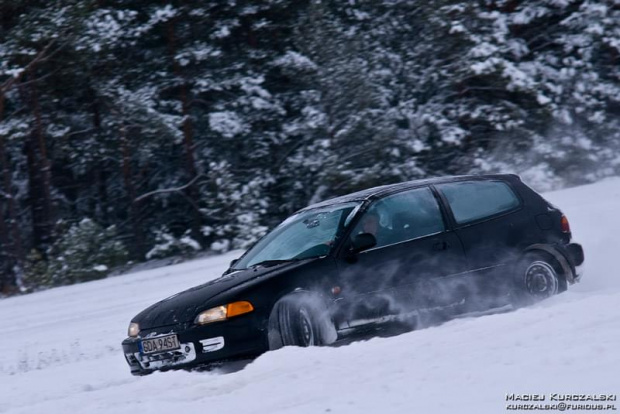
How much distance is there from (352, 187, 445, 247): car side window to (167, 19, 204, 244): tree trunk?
50.5 ft

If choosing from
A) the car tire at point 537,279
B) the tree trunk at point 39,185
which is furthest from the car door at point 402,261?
the tree trunk at point 39,185

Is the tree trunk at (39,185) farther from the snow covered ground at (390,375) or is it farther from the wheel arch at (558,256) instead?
the wheel arch at (558,256)

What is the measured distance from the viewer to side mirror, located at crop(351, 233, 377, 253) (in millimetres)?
7723

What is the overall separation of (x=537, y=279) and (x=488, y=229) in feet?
2.42

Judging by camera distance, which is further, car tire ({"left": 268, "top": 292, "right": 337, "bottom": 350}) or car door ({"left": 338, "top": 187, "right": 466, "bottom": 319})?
car door ({"left": 338, "top": 187, "right": 466, "bottom": 319})

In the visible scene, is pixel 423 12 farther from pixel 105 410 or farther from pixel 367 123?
pixel 105 410

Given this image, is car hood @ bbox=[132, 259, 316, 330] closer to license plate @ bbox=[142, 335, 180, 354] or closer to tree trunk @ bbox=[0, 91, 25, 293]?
license plate @ bbox=[142, 335, 180, 354]

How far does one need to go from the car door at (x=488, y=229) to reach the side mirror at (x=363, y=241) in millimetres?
1129

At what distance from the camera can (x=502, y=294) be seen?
8617 mm

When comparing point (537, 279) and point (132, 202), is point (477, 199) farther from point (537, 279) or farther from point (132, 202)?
point (132, 202)

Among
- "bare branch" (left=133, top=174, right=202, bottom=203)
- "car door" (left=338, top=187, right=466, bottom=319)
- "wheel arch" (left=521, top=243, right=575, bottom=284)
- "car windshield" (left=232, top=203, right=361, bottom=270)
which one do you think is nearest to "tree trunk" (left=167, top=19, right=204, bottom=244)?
"bare branch" (left=133, top=174, right=202, bottom=203)

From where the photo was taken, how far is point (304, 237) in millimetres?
8273

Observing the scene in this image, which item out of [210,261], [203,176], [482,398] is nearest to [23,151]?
[203,176]

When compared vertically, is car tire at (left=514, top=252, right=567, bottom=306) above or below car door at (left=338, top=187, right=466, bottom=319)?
below
